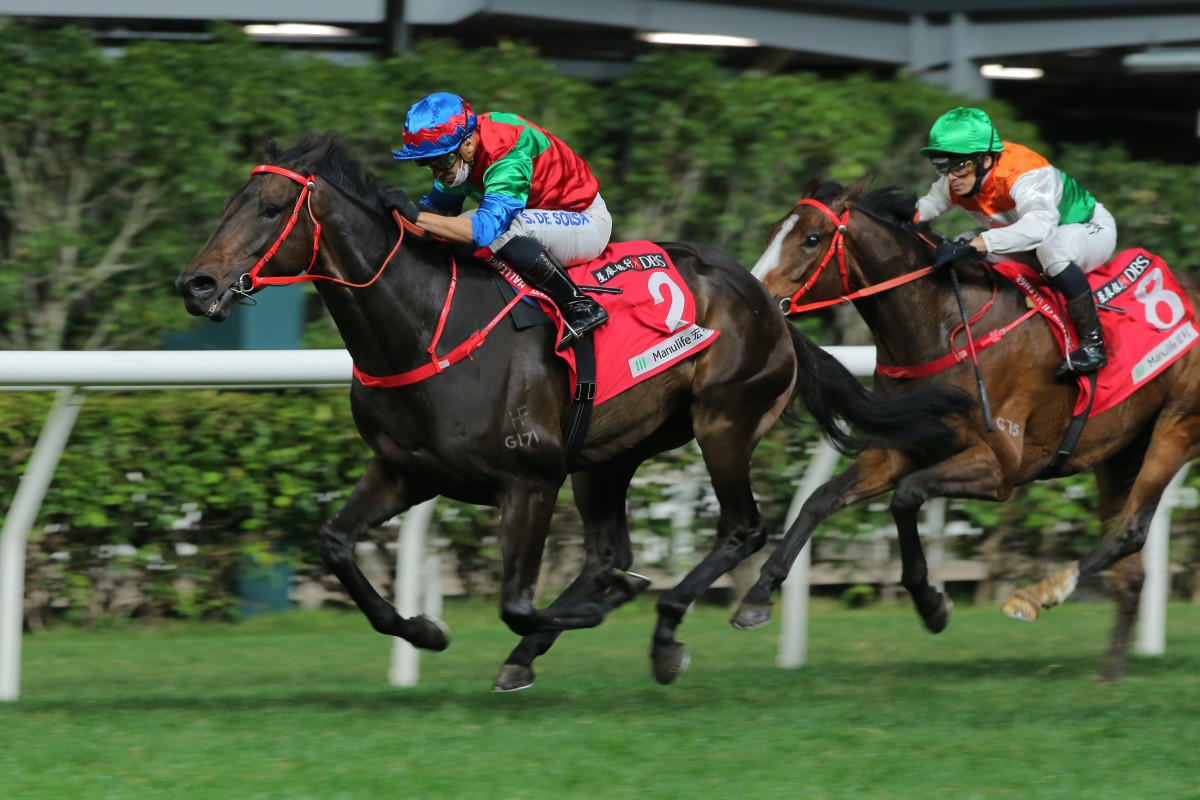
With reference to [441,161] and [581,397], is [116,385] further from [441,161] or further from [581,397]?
[581,397]

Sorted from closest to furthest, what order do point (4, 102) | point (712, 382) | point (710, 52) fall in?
point (712, 382) → point (4, 102) → point (710, 52)

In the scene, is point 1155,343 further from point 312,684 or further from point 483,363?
point 312,684

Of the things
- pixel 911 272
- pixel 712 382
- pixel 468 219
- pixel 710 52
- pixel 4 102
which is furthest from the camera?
pixel 710 52

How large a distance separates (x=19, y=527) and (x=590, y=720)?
172 centimetres

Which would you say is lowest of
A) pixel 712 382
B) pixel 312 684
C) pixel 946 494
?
pixel 312 684

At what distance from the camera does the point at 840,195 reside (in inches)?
219

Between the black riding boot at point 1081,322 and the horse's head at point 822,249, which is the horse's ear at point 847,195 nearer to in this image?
the horse's head at point 822,249

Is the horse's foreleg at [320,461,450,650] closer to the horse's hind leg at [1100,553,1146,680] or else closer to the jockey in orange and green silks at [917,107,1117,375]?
the jockey in orange and green silks at [917,107,1117,375]

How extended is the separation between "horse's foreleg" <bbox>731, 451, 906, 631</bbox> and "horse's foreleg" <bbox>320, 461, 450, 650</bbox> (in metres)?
0.96

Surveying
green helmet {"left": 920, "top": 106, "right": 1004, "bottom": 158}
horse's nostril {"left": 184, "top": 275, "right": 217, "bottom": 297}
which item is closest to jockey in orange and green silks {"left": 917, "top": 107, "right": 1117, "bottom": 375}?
green helmet {"left": 920, "top": 106, "right": 1004, "bottom": 158}

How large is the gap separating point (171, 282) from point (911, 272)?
11.7 feet

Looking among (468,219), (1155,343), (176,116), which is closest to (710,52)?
(176,116)

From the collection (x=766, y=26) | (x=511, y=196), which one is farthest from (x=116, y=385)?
(x=766, y=26)

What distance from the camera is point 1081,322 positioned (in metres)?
5.54
